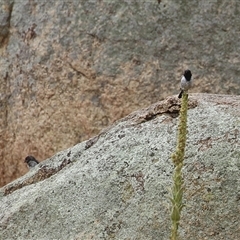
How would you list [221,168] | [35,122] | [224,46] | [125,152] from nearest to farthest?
[221,168]
[125,152]
[224,46]
[35,122]

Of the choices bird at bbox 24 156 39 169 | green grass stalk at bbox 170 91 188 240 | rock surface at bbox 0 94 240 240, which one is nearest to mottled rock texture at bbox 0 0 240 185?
bird at bbox 24 156 39 169

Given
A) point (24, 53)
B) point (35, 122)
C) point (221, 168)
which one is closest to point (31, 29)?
point (24, 53)

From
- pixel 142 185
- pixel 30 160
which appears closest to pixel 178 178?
pixel 142 185

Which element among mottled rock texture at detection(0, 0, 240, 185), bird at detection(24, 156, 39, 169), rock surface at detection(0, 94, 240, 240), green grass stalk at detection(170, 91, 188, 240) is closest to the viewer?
green grass stalk at detection(170, 91, 188, 240)

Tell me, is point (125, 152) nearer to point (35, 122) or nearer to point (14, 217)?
point (14, 217)

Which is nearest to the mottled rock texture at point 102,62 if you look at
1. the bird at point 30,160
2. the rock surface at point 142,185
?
the bird at point 30,160

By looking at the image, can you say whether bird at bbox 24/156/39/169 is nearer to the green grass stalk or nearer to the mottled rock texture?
the mottled rock texture

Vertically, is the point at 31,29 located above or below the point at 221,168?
above

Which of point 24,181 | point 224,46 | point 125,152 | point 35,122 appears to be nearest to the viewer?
point 125,152
